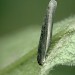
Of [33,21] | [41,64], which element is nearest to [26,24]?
[33,21]

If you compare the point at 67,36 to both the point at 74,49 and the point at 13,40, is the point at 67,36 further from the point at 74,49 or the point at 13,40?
the point at 13,40

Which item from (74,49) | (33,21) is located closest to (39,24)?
(33,21)

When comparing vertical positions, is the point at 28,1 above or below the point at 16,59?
above

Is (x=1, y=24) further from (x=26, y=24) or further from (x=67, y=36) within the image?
(x=67, y=36)

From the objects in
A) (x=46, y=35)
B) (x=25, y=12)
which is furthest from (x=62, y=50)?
(x=25, y=12)

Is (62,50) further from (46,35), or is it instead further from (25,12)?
(25,12)

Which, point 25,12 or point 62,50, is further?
point 25,12

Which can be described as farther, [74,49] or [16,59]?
[16,59]
